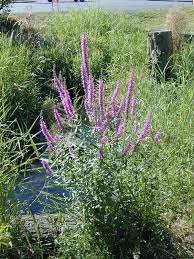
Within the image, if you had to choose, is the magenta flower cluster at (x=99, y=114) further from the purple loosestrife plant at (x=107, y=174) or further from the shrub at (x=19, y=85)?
the shrub at (x=19, y=85)

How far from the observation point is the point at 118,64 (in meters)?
7.15

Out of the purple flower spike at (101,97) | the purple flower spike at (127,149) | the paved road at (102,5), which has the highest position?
the purple flower spike at (101,97)

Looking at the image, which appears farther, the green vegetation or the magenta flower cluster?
the green vegetation

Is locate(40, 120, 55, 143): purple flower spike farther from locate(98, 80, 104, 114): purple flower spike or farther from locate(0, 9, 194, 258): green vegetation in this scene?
locate(98, 80, 104, 114): purple flower spike

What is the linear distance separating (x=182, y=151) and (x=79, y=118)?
44.8 inches

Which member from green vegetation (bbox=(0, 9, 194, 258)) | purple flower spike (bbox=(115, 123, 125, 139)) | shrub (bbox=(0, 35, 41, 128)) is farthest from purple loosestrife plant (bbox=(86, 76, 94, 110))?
shrub (bbox=(0, 35, 41, 128))

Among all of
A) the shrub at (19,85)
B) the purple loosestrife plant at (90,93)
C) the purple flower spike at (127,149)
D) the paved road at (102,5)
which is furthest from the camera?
the paved road at (102,5)

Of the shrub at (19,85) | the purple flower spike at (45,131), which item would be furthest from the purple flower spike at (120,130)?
the shrub at (19,85)

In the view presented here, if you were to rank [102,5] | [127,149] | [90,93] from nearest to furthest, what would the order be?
[90,93]
[127,149]
[102,5]

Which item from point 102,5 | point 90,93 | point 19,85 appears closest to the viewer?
point 90,93

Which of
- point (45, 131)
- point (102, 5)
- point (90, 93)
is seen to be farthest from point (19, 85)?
point (102, 5)

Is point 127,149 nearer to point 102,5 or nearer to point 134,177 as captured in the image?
point 134,177

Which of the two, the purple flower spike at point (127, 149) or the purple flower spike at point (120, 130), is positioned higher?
the purple flower spike at point (120, 130)

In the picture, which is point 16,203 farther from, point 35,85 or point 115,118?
point 35,85
